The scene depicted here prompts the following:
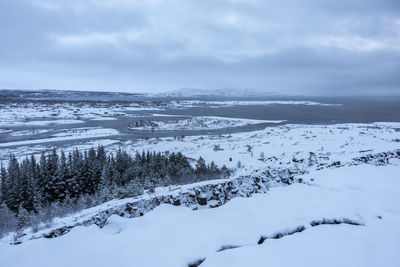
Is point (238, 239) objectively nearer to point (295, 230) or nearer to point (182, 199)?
point (295, 230)

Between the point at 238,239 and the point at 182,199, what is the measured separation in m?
2.36

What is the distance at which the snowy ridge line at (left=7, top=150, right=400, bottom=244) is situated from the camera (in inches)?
221

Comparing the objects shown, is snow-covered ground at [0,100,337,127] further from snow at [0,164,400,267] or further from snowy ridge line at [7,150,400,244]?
snow at [0,164,400,267]

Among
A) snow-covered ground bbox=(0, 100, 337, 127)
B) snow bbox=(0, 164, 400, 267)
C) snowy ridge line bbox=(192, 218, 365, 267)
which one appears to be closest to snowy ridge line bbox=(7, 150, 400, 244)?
snowy ridge line bbox=(192, 218, 365, 267)

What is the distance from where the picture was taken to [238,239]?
15.0ft

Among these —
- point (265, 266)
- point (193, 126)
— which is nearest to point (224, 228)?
point (265, 266)

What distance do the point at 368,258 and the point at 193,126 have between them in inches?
1834

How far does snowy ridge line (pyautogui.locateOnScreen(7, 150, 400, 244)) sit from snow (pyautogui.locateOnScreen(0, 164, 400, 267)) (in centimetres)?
44

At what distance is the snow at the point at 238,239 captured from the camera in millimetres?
4043

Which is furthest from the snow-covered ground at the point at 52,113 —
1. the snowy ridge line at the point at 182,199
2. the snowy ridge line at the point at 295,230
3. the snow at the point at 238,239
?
the snowy ridge line at the point at 295,230

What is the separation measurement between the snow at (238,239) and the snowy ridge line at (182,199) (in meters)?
0.44

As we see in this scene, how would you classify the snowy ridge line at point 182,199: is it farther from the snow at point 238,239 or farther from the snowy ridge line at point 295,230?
the snow at point 238,239

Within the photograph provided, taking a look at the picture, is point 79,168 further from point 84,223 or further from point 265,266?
point 265,266

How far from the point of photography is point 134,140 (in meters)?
34.9
